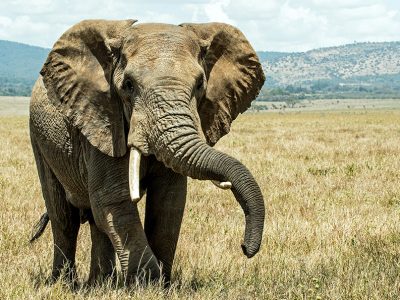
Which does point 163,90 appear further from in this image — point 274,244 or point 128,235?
point 274,244

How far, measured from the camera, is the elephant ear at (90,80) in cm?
496

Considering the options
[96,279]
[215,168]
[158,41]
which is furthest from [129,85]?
[96,279]

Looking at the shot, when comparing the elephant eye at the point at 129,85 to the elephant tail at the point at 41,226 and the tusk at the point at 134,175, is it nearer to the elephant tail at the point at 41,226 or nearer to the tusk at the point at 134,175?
the tusk at the point at 134,175

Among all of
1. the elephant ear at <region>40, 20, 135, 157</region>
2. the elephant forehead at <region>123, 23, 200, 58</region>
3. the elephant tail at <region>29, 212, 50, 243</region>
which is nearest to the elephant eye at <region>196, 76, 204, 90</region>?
the elephant forehead at <region>123, 23, 200, 58</region>

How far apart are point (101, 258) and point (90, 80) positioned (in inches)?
57.7

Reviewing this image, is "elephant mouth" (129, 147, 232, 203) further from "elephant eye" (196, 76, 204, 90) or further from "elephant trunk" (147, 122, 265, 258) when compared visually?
"elephant eye" (196, 76, 204, 90)

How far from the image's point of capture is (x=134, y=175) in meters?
4.39

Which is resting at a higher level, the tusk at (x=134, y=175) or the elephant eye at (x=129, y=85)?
the elephant eye at (x=129, y=85)

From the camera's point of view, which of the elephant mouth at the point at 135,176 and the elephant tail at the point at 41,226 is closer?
the elephant mouth at the point at 135,176

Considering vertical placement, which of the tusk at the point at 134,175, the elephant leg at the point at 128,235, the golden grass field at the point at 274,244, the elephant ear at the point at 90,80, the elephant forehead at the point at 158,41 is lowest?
the golden grass field at the point at 274,244

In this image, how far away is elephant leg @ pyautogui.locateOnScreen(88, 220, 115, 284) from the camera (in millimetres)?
5801

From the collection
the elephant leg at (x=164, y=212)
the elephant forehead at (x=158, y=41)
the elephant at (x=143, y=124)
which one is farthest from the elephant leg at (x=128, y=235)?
the elephant forehead at (x=158, y=41)

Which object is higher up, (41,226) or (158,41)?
(158,41)

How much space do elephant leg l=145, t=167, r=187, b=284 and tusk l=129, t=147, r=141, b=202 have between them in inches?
28.3
